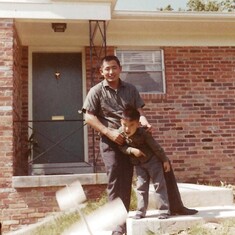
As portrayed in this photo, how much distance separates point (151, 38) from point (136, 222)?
Answer: 556 cm

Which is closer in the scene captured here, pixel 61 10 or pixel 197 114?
pixel 61 10

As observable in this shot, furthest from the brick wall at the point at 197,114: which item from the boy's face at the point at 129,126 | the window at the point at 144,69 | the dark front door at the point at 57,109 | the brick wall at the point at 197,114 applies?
the boy's face at the point at 129,126

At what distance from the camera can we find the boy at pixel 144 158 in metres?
3.65

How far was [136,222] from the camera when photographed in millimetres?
3807

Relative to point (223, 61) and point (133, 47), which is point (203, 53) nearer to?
point (223, 61)

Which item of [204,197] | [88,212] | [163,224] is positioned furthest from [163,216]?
[88,212]

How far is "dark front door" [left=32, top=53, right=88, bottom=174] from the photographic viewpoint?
8.32m

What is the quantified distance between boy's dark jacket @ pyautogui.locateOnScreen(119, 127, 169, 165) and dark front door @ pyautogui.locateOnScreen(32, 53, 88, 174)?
4.47 m

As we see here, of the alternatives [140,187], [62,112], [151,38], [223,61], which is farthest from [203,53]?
[140,187]

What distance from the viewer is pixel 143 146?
386cm

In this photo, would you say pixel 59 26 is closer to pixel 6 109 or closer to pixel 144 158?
pixel 6 109

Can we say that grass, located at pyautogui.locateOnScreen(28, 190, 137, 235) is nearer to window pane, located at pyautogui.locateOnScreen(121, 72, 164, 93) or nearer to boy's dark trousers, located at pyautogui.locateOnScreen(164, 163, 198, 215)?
boy's dark trousers, located at pyautogui.locateOnScreen(164, 163, 198, 215)

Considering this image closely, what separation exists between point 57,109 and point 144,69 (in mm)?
2061

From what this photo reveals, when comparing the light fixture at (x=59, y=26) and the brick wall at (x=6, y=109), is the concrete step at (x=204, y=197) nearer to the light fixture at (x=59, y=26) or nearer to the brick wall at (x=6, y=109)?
the brick wall at (x=6, y=109)
